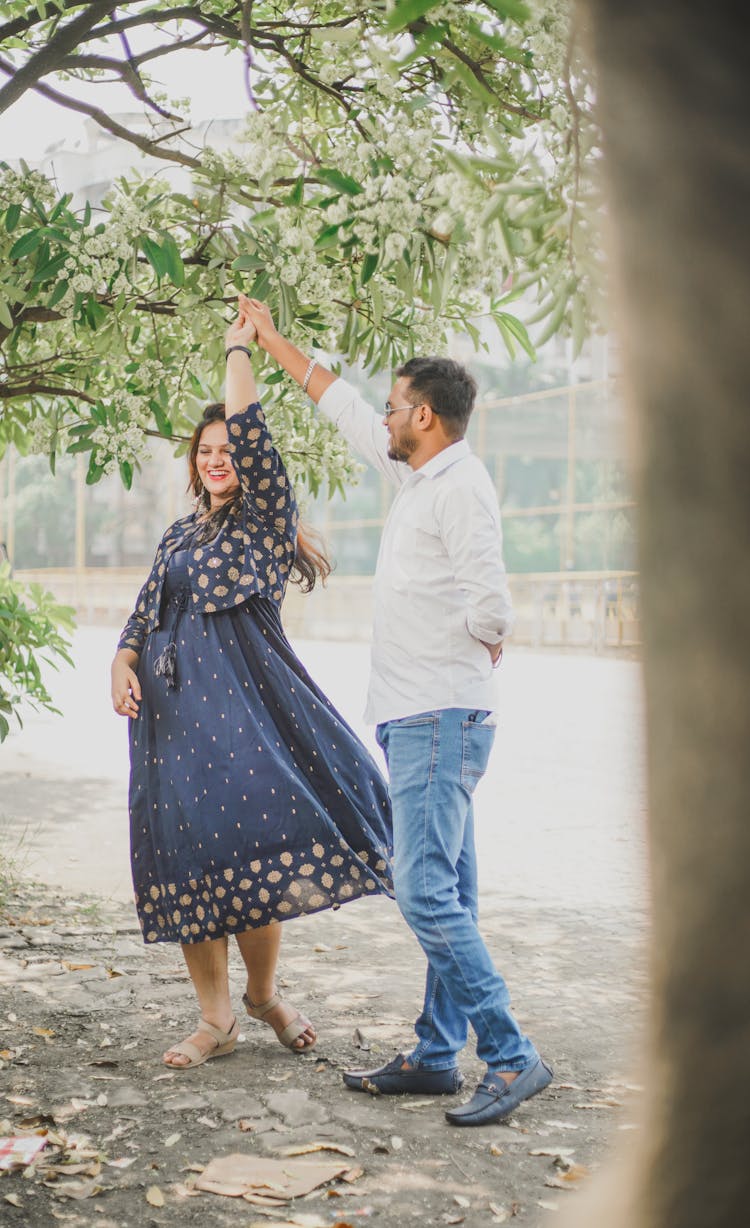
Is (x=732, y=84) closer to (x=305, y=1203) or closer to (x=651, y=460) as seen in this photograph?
(x=651, y=460)

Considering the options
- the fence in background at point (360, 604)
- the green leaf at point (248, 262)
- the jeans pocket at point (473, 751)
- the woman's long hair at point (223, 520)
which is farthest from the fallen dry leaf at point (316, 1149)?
the fence in background at point (360, 604)

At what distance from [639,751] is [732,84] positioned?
600 mm

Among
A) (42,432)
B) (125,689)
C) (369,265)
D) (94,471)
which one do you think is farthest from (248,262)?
(42,432)

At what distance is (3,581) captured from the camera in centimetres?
566

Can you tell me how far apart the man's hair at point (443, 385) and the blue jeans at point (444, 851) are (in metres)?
0.83

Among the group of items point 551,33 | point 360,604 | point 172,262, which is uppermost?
point 551,33

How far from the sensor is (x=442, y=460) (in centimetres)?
355

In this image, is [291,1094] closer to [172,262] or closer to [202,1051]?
[202,1051]

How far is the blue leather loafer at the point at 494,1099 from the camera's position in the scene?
3.39 metres

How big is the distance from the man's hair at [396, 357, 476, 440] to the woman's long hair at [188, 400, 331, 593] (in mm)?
691

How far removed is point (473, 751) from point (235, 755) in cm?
75

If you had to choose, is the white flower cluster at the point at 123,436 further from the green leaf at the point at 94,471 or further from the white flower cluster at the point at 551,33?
the white flower cluster at the point at 551,33

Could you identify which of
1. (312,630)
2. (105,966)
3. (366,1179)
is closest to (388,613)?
(366,1179)

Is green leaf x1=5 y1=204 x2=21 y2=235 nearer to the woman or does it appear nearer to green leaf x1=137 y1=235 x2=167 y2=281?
green leaf x1=137 y1=235 x2=167 y2=281
